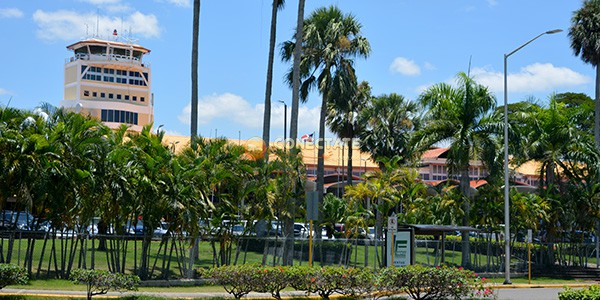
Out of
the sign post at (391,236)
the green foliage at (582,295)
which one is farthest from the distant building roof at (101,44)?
the green foliage at (582,295)

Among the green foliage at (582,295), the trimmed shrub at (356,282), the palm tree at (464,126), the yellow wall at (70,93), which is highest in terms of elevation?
the yellow wall at (70,93)

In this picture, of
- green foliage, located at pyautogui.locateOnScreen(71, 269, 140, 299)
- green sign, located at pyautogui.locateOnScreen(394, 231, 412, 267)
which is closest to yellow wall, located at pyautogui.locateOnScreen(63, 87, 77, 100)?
green sign, located at pyautogui.locateOnScreen(394, 231, 412, 267)

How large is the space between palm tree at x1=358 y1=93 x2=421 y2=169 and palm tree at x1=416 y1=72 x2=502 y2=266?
994 centimetres

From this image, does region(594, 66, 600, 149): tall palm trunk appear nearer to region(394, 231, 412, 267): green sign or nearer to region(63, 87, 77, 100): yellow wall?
region(394, 231, 412, 267): green sign

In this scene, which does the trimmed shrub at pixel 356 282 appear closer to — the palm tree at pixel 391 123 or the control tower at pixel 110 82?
the palm tree at pixel 391 123

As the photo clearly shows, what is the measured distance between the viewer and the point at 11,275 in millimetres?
20484

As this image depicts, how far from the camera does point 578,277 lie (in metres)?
44.1

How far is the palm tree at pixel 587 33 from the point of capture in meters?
54.6

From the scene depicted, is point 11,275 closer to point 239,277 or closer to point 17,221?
point 239,277

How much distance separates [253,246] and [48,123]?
12.7 m

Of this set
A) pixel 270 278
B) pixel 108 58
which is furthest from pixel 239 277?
pixel 108 58

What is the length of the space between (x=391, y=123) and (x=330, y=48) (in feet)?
36.1

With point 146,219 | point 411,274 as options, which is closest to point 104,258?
point 146,219

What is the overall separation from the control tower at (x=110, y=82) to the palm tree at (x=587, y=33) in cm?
6340
